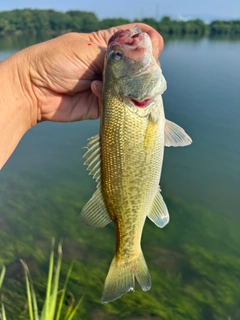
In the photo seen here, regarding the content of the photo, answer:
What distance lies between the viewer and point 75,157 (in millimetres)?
8773

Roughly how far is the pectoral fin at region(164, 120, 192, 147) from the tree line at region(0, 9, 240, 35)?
51.3 metres

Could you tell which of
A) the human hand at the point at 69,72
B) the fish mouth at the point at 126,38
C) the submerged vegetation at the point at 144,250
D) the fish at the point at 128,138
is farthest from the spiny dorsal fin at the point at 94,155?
the submerged vegetation at the point at 144,250

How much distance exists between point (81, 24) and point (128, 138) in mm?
57018

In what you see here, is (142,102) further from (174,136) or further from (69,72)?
(69,72)

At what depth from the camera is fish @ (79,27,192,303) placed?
1.99 meters

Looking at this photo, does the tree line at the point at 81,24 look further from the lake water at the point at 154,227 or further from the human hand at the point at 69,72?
the human hand at the point at 69,72

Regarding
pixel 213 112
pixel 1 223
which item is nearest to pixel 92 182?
pixel 1 223

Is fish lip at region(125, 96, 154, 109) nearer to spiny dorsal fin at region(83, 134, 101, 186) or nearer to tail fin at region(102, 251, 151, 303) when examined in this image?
spiny dorsal fin at region(83, 134, 101, 186)

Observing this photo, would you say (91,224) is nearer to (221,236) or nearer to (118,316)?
(118,316)

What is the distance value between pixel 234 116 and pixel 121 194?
916cm

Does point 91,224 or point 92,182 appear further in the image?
Result: point 92,182

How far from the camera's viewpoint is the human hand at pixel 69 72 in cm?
242

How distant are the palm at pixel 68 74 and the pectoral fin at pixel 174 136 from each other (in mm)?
670

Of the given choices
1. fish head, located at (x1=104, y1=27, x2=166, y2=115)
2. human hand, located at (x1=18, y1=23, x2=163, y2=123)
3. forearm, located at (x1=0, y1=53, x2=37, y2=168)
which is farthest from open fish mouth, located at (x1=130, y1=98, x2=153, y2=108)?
forearm, located at (x1=0, y1=53, x2=37, y2=168)
